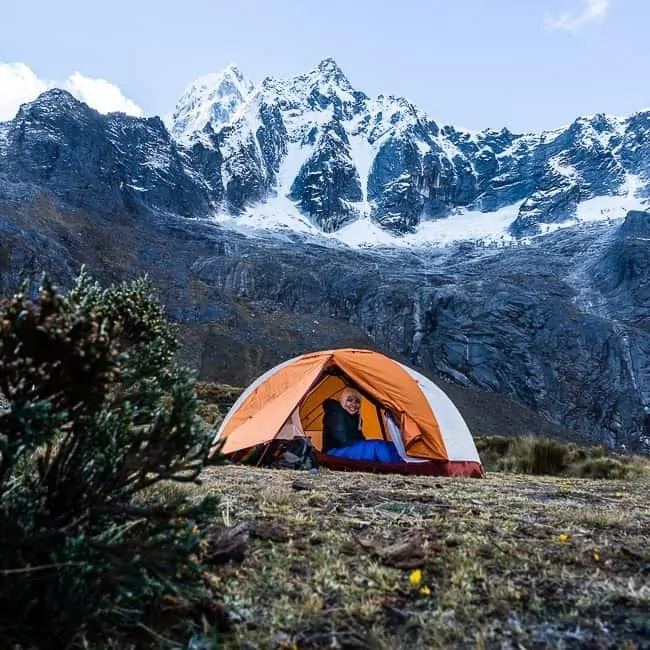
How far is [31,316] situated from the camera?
203 centimetres

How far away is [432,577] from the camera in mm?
2934

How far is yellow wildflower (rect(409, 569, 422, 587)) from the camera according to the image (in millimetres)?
2832

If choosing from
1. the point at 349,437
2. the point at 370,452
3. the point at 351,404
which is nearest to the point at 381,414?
the point at 351,404

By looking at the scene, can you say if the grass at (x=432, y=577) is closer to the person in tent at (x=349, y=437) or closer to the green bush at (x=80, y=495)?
the green bush at (x=80, y=495)

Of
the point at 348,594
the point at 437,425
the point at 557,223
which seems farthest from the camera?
the point at 557,223

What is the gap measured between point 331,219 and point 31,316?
172 m

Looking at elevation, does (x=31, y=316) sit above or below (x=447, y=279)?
below

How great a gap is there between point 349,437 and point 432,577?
7488 millimetres

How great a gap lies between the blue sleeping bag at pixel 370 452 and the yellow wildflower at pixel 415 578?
6.90 m

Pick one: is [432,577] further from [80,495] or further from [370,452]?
[370,452]

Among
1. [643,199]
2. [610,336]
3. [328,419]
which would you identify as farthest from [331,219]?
[328,419]

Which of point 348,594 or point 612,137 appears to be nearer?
point 348,594

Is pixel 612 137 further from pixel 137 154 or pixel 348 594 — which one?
pixel 348 594

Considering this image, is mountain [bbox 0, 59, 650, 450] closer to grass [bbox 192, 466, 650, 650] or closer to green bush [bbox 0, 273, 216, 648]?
grass [bbox 192, 466, 650, 650]
